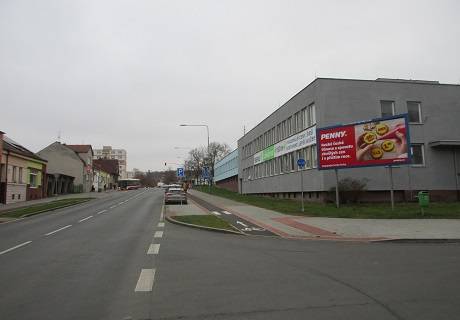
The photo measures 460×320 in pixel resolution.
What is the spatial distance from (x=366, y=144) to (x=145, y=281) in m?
20.5

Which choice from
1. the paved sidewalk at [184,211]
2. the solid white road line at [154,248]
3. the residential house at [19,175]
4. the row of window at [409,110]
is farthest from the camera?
the residential house at [19,175]

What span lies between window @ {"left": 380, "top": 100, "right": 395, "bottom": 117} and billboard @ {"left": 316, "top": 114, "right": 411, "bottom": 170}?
24.5 feet

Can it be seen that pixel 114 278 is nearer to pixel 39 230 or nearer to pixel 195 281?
pixel 195 281

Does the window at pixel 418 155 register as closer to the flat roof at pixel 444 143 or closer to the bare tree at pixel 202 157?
the flat roof at pixel 444 143

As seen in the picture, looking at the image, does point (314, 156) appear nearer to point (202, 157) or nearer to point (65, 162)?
point (65, 162)

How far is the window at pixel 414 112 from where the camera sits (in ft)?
107

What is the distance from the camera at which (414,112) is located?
3275cm

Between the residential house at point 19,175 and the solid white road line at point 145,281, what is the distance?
35.9 meters

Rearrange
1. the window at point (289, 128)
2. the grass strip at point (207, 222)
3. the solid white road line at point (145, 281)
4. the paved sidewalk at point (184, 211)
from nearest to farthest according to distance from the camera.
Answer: the solid white road line at point (145, 281), the grass strip at point (207, 222), the paved sidewalk at point (184, 211), the window at point (289, 128)

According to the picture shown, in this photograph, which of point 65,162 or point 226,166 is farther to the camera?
point 226,166

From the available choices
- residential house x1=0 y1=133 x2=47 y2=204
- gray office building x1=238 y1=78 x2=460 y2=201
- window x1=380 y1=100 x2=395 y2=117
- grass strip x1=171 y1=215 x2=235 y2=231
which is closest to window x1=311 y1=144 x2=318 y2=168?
gray office building x1=238 y1=78 x2=460 y2=201

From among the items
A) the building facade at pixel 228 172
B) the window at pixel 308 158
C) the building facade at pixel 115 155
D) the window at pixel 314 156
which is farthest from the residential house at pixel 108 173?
the window at pixel 314 156

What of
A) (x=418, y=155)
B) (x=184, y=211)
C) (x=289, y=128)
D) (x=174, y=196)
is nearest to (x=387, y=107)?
(x=418, y=155)

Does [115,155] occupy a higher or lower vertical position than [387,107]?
higher
